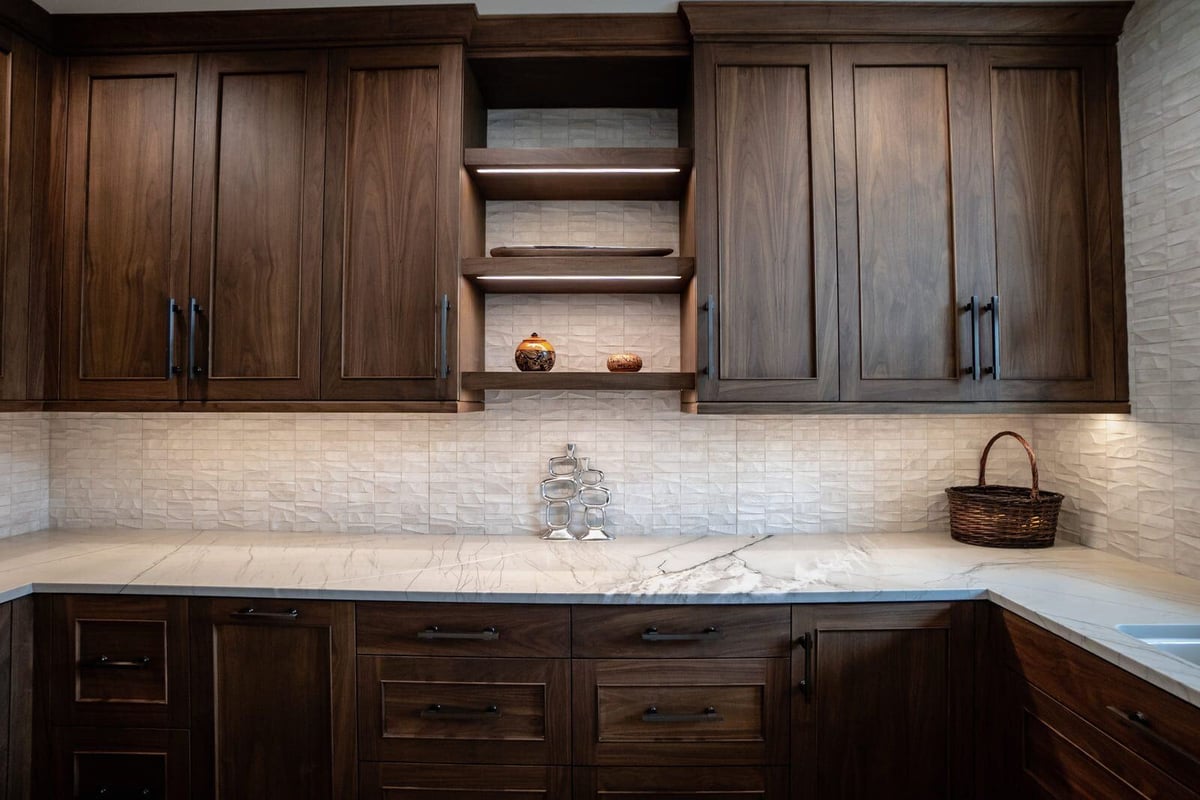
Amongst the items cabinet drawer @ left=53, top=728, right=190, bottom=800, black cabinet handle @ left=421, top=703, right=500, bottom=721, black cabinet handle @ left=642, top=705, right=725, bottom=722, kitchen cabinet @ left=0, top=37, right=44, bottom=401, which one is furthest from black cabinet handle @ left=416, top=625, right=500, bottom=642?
kitchen cabinet @ left=0, top=37, right=44, bottom=401

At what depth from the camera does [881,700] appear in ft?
5.11

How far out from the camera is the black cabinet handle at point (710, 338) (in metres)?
1.82

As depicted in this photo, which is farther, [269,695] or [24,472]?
[24,472]

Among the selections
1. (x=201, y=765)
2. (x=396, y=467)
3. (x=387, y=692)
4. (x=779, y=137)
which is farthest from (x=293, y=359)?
Answer: (x=779, y=137)

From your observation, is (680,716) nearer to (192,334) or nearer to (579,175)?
(579,175)

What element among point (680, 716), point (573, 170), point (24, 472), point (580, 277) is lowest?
point (680, 716)

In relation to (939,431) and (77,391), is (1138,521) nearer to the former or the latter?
(939,431)

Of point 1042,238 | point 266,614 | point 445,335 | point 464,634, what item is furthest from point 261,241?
point 1042,238

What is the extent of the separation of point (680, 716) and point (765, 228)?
4.58 ft

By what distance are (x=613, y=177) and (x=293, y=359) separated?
1.17 metres

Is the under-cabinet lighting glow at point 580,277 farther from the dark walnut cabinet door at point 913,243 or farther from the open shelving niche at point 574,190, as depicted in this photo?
the dark walnut cabinet door at point 913,243

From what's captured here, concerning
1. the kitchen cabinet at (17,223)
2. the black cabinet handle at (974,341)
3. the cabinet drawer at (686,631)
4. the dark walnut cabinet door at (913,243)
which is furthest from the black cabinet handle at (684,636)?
the kitchen cabinet at (17,223)

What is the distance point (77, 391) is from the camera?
1.89m

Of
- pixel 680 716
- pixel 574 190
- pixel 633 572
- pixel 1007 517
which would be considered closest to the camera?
pixel 680 716
